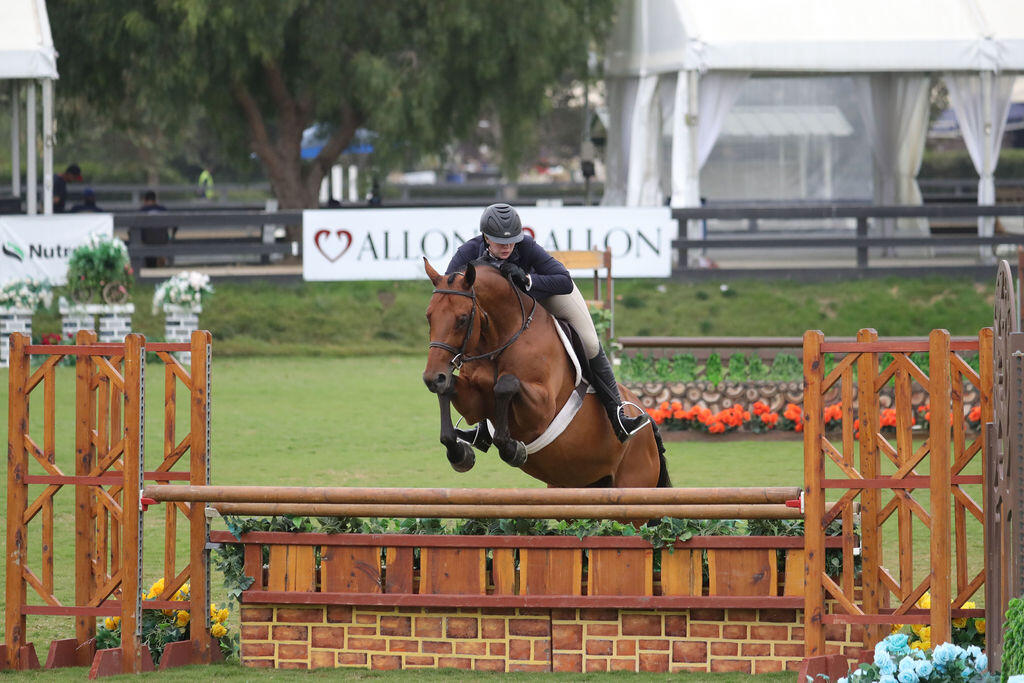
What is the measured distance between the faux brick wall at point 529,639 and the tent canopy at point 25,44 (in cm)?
1390

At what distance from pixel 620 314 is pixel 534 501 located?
41.2 ft

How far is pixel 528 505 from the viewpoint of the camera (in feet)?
17.3

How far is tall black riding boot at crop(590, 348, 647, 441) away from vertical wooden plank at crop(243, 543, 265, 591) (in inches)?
73.6

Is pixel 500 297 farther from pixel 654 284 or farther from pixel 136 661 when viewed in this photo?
pixel 654 284

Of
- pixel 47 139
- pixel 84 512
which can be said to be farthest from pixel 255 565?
pixel 47 139

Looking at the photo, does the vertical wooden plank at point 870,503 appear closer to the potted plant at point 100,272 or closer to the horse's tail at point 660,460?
the horse's tail at point 660,460

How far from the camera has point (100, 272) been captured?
15.8 m

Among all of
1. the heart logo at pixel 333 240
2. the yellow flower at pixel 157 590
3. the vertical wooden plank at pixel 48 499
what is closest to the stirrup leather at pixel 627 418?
the yellow flower at pixel 157 590

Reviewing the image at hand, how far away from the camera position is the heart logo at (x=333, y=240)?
57.8 feet

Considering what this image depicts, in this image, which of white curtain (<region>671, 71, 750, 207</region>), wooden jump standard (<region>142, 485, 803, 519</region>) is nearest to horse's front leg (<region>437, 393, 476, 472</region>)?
wooden jump standard (<region>142, 485, 803, 519</region>)

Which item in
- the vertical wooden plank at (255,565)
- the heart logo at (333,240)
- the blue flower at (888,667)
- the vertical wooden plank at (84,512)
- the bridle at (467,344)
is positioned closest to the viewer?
the blue flower at (888,667)

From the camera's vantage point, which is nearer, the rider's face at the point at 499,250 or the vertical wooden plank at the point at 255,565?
the vertical wooden plank at the point at 255,565

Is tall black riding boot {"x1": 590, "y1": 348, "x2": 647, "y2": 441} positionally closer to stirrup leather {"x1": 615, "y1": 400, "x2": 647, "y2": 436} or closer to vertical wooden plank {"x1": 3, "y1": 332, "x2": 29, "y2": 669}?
stirrup leather {"x1": 615, "y1": 400, "x2": 647, "y2": 436}

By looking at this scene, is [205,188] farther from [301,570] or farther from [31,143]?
[301,570]
